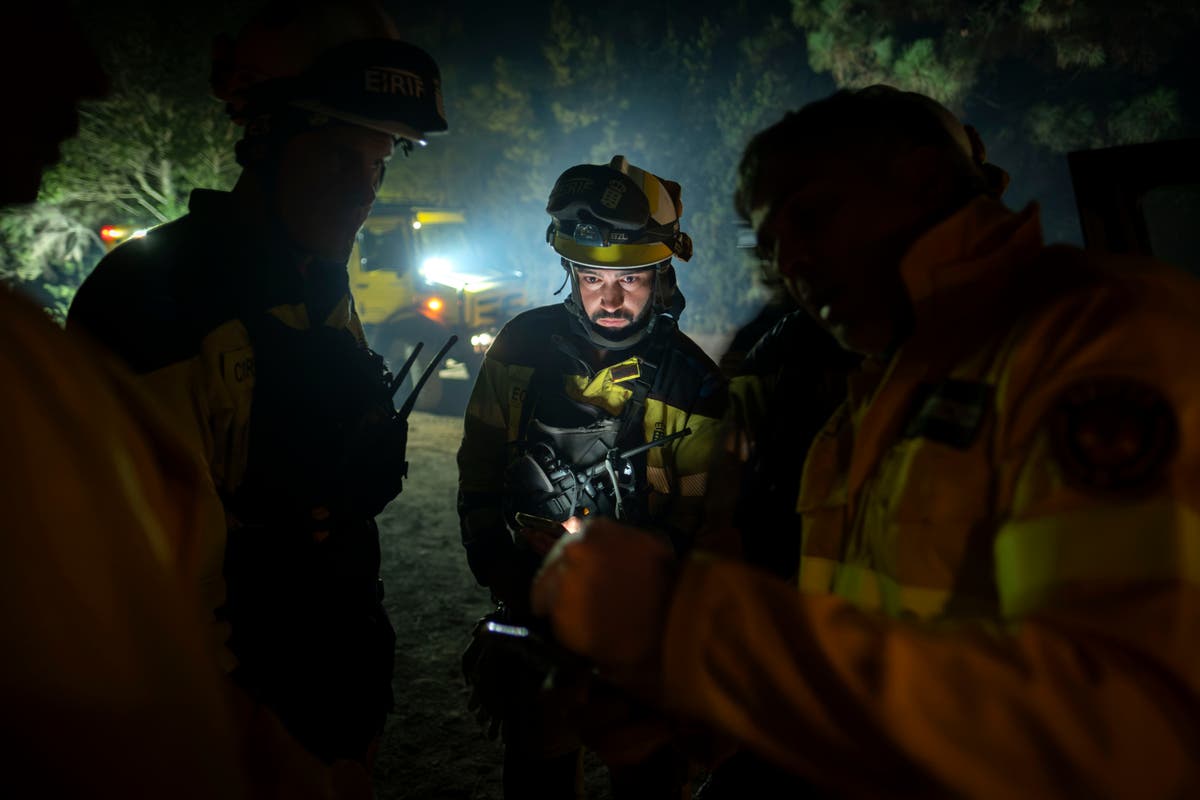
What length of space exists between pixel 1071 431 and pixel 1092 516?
0.37 ft

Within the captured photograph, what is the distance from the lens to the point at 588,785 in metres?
3.33

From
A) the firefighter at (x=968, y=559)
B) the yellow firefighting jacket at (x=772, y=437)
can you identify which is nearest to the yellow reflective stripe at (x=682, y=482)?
the yellow firefighting jacket at (x=772, y=437)

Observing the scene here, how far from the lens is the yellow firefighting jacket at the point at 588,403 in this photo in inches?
106

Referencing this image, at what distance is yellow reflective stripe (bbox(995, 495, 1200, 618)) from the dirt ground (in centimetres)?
300

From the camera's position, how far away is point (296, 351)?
2.16 m

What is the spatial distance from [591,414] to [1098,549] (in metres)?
2.16

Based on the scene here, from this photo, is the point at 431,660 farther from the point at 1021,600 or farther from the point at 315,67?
the point at 1021,600

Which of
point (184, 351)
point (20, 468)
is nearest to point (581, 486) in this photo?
point (184, 351)

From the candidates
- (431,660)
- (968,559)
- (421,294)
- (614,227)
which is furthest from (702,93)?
(968,559)

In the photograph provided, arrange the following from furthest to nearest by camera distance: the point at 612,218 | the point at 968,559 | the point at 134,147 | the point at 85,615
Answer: the point at 134,147, the point at 612,218, the point at 968,559, the point at 85,615

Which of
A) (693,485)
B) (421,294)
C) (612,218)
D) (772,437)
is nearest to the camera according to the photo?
(772,437)

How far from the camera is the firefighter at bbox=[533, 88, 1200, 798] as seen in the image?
709 mm

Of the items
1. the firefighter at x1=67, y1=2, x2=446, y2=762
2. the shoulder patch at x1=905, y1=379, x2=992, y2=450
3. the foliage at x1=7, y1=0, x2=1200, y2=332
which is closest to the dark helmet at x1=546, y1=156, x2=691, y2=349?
the firefighter at x1=67, y1=2, x2=446, y2=762

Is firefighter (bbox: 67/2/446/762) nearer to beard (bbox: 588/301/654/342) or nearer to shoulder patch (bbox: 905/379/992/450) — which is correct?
beard (bbox: 588/301/654/342)
